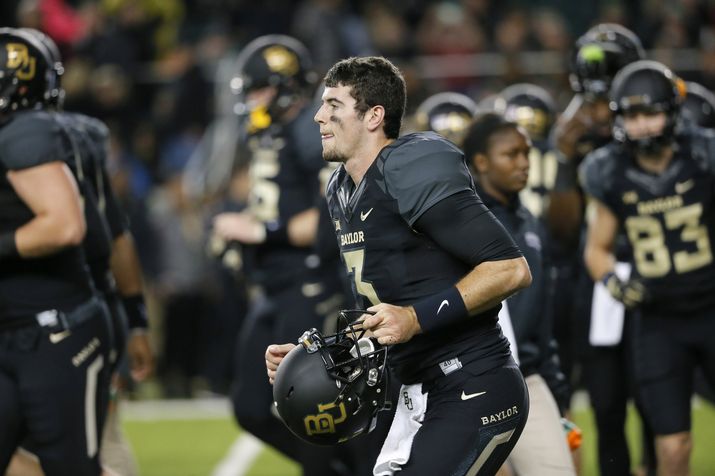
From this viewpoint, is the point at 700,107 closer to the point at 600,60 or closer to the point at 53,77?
the point at 600,60

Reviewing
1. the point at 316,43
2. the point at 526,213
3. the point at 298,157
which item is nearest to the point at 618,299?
the point at 526,213

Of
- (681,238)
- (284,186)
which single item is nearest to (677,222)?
(681,238)

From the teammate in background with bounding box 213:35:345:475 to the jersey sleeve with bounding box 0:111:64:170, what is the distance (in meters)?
1.63

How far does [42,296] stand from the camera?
477 centimetres

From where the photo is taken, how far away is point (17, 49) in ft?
15.8

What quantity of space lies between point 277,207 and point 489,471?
2.83m

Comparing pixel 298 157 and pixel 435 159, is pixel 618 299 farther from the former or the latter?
pixel 435 159

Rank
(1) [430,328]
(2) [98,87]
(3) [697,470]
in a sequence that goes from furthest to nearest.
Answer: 1. (2) [98,87]
2. (3) [697,470]
3. (1) [430,328]

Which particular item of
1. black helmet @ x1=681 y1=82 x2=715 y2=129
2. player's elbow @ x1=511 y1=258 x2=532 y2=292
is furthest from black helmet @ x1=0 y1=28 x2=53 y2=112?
black helmet @ x1=681 y1=82 x2=715 y2=129

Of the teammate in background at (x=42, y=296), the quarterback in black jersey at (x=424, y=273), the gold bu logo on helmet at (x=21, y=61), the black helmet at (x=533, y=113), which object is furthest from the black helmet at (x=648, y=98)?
the gold bu logo on helmet at (x=21, y=61)

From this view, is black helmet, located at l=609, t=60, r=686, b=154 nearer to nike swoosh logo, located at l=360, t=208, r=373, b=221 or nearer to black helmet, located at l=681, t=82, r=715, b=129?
black helmet, located at l=681, t=82, r=715, b=129

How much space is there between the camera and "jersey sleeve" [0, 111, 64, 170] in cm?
456

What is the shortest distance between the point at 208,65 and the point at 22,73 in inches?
357

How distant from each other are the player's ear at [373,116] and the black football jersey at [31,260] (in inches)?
55.6
